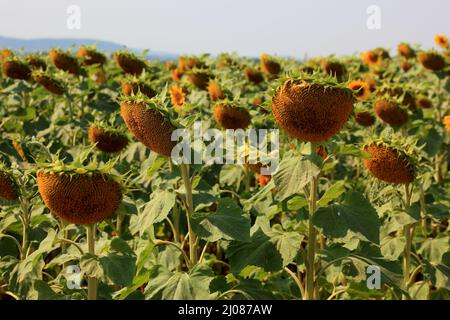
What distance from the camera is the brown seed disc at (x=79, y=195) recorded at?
6.62 feet

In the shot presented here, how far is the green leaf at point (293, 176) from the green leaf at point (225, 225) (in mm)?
332

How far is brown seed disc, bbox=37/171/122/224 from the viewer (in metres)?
2.02

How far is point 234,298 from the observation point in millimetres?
2629

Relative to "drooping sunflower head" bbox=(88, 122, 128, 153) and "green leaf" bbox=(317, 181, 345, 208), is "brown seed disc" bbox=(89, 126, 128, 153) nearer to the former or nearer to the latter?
"drooping sunflower head" bbox=(88, 122, 128, 153)

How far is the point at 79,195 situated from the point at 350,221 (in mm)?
1128

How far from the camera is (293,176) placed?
2.23 metres

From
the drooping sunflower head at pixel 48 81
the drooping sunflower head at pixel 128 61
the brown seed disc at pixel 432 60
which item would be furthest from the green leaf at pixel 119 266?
the brown seed disc at pixel 432 60

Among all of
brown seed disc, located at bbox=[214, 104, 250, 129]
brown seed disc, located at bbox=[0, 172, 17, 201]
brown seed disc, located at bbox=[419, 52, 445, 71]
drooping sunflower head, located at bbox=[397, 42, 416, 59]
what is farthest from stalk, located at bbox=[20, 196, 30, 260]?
drooping sunflower head, located at bbox=[397, 42, 416, 59]

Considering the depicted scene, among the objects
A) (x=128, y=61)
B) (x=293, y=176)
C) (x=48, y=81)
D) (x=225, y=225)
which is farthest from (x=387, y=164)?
(x=48, y=81)

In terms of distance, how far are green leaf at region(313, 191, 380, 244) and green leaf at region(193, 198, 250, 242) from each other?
0.31 meters

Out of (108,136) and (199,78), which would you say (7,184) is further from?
(199,78)

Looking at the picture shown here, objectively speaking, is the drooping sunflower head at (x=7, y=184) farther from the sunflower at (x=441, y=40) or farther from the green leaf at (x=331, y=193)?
the sunflower at (x=441, y=40)
